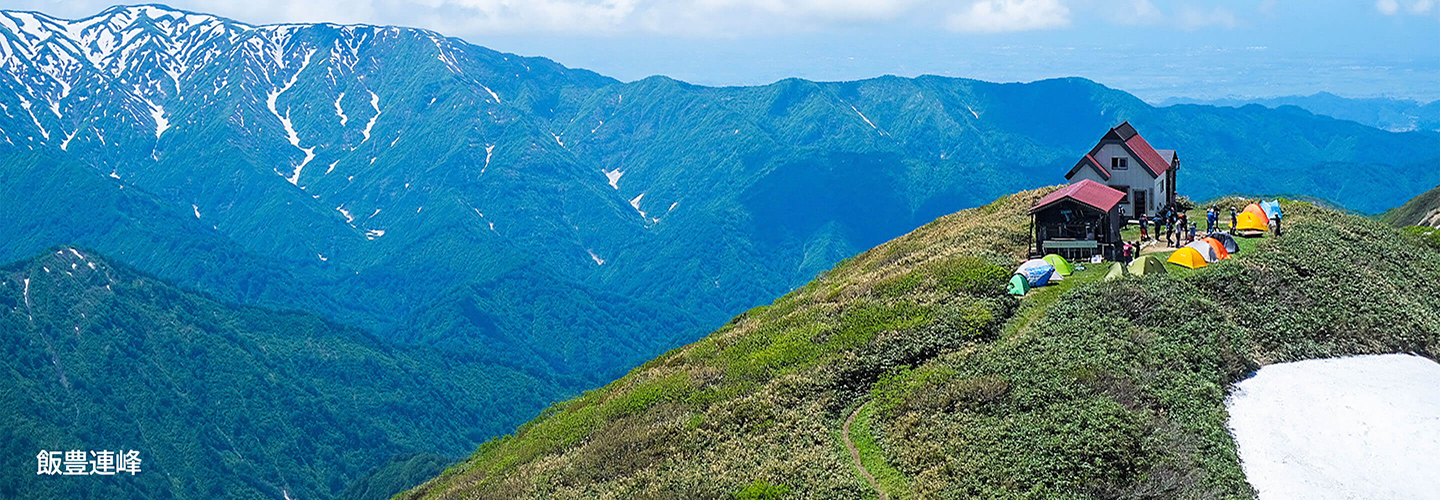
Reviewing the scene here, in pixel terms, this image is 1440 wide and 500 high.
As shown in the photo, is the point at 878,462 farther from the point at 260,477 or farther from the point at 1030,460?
the point at 260,477

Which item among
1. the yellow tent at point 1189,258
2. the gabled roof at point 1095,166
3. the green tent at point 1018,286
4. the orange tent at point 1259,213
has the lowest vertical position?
the green tent at point 1018,286

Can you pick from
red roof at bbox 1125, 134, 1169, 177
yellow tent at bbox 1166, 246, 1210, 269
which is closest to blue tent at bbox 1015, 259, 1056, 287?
yellow tent at bbox 1166, 246, 1210, 269

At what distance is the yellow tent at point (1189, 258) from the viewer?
41844mm

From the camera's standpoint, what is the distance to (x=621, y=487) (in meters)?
32.8

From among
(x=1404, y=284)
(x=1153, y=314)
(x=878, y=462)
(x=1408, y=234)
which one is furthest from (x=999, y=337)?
(x=1408, y=234)

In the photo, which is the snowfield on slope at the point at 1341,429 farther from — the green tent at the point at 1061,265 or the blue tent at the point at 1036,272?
the green tent at the point at 1061,265

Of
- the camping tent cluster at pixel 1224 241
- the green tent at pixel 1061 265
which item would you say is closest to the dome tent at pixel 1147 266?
the camping tent cluster at pixel 1224 241

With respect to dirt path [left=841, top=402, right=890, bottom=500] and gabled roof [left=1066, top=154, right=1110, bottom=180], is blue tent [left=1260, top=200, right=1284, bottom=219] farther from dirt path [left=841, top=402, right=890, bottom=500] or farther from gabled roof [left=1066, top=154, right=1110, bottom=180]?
dirt path [left=841, top=402, right=890, bottom=500]

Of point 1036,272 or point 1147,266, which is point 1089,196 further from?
point 1036,272

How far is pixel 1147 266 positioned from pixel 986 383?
11605 millimetres

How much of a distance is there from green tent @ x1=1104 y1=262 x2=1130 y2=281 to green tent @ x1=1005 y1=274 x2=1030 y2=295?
2736mm

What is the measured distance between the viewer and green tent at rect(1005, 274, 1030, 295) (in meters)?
41.0

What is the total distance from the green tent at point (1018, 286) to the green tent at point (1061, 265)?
80.1 inches

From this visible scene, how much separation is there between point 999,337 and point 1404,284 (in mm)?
18464
